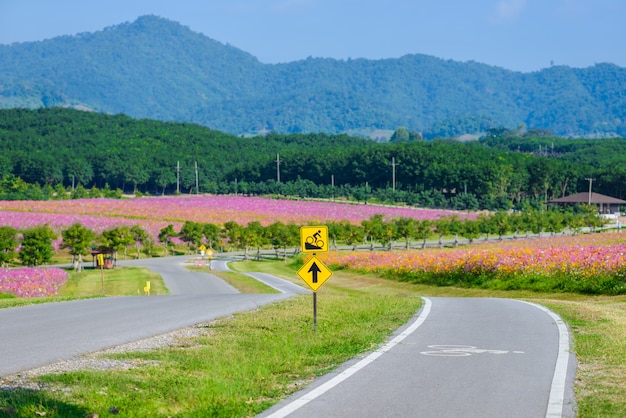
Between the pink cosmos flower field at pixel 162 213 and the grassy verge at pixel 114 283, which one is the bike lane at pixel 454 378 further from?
the pink cosmos flower field at pixel 162 213

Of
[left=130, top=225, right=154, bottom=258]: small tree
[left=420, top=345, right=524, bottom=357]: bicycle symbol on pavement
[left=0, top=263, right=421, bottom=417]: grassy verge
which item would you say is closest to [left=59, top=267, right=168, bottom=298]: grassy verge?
[left=130, top=225, right=154, bottom=258]: small tree

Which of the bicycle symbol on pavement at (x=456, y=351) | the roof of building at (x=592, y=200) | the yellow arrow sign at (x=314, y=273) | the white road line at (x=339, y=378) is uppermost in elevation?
the roof of building at (x=592, y=200)

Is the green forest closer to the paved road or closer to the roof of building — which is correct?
the roof of building

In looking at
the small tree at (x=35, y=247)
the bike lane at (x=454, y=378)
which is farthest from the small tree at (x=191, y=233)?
the bike lane at (x=454, y=378)

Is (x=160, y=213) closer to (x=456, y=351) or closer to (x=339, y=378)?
(x=456, y=351)

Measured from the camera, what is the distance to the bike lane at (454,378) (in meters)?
9.88

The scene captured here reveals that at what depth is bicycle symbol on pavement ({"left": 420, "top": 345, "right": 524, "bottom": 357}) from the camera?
13.8 m

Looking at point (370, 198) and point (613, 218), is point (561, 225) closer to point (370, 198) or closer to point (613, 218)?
point (613, 218)

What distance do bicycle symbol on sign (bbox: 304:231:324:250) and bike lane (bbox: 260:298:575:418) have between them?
2103 millimetres

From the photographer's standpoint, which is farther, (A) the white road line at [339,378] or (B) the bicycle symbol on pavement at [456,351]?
(B) the bicycle symbol on pavement at [456,351]

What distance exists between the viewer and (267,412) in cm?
980

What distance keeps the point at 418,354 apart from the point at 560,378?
2.67 metres

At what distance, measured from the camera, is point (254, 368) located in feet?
41.1

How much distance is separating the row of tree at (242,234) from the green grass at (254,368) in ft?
155
